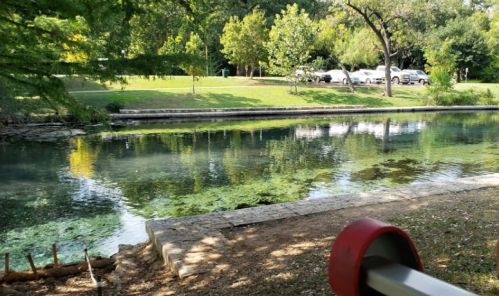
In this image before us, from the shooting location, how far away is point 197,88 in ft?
105

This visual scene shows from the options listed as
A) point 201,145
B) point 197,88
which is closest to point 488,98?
point 197,88

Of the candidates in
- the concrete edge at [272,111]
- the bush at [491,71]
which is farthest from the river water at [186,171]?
the bush at [491,71]

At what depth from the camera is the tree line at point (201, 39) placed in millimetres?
5793

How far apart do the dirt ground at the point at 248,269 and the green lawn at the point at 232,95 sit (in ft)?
66.2

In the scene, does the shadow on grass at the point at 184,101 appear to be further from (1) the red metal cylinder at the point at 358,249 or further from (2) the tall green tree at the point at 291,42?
(1) the red metal cylinder at the point at 358,249

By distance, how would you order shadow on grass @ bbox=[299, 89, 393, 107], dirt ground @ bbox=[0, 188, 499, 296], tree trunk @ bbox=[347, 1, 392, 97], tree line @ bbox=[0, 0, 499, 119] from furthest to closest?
shadow on grass @ bbox=[299, 89, 393, 107]
tree trunk @ bbox=[347, 1, 392, 97]
tree line @ bbox=[0, 0, 499, 119]
dirt ground @ bbox=[0, 188, 499, 296]

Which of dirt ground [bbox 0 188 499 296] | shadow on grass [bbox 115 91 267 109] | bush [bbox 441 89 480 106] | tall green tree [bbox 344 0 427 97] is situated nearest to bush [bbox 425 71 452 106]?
bush [bbox 441 89 480 106]

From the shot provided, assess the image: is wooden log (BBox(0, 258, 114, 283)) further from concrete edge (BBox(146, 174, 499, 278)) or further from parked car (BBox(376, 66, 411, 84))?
parked car (BBox(376, 66, 411, 84))

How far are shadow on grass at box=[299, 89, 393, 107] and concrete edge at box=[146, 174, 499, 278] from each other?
2231 centimetres

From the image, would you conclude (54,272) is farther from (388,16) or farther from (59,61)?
(388,16)

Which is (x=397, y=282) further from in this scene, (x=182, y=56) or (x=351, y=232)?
(x=182, y=56)

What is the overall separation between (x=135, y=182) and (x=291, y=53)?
22.7 m

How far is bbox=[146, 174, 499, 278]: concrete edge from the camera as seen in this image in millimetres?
5411

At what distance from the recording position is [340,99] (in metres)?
32.0
